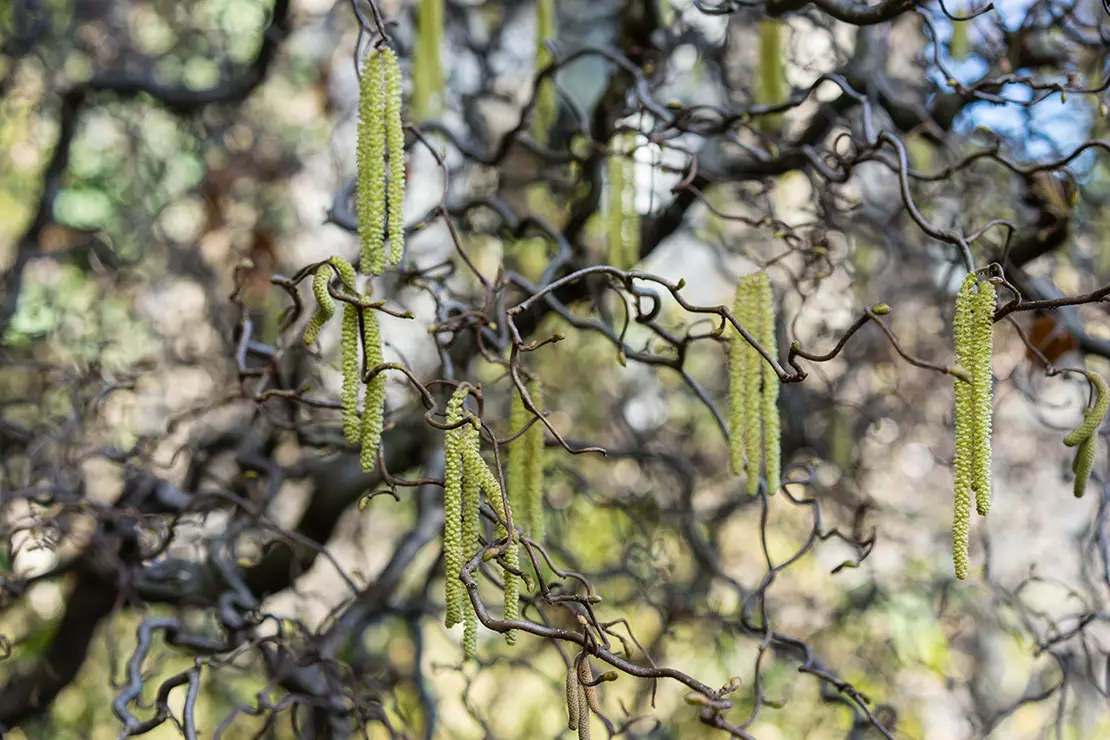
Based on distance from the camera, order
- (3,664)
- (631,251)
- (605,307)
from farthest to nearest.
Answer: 1. (3,664)
2. (605,307)
3. (631,251)

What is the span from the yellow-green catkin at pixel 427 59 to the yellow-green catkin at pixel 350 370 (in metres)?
1.28

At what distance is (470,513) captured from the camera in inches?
46.8

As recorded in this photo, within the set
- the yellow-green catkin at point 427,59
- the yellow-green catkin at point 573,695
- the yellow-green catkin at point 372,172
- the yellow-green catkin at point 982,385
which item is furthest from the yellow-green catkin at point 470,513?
the yellow-green catkin at point 427,59

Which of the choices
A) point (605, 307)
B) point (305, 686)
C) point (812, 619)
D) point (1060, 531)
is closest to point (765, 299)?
point (605, 307)

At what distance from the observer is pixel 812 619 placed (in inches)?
159

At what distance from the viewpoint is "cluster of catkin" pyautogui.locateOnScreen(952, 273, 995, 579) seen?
1.14 metres

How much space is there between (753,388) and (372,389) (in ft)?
1.73

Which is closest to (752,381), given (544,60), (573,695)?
(573,695)

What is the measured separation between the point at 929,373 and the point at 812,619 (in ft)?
3.40

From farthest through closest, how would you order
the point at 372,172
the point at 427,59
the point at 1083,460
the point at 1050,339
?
the point at 427,59, the point at 1050,339, the point at 1083,460, the point at 372,172

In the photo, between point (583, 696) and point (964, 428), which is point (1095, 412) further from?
point (583, 696)

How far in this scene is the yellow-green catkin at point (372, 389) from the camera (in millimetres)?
1264

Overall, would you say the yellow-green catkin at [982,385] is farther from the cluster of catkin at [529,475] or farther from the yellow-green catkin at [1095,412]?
the cluster of catkin at [529,475]

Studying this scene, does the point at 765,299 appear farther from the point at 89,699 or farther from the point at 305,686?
the point at 89,699
